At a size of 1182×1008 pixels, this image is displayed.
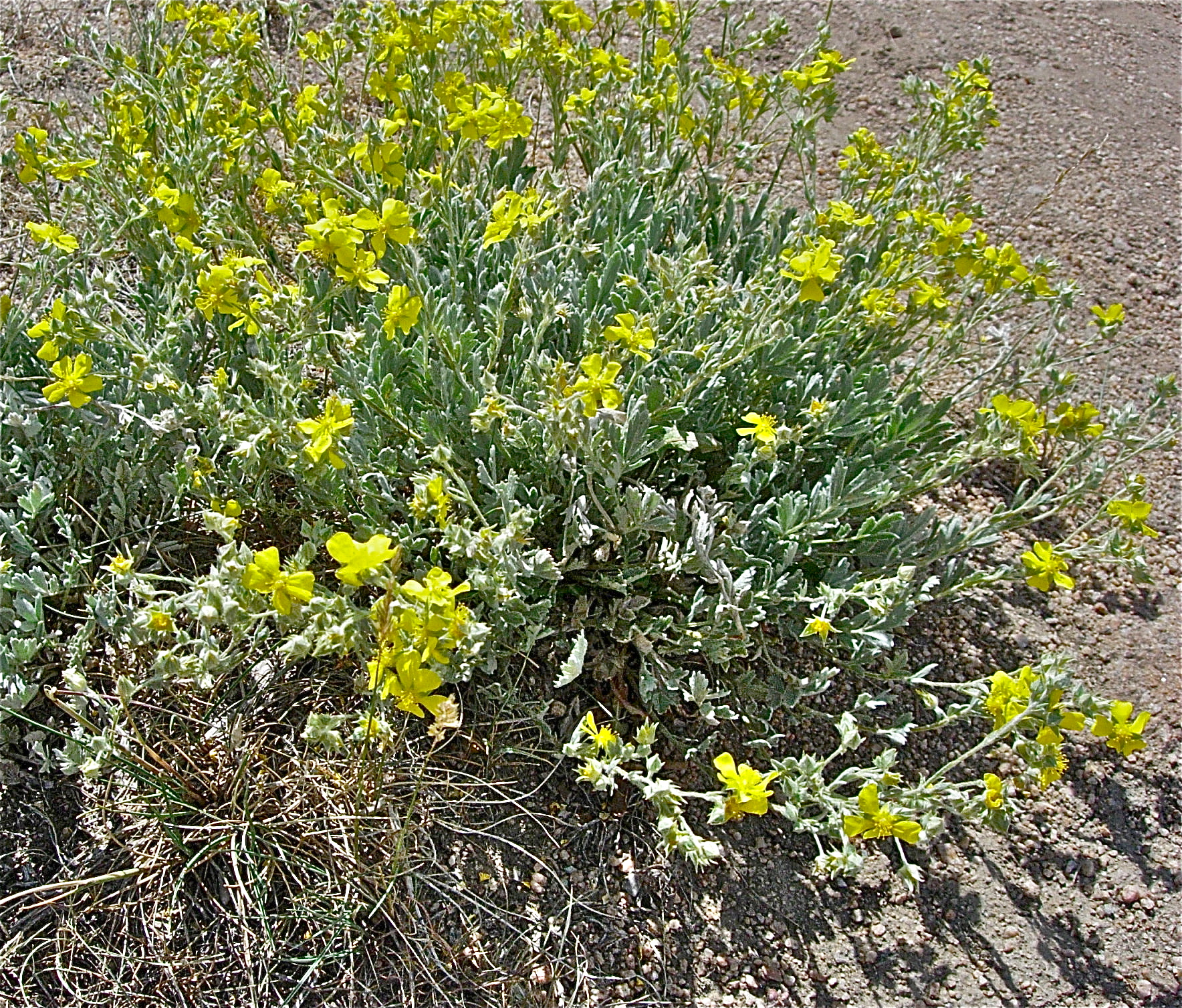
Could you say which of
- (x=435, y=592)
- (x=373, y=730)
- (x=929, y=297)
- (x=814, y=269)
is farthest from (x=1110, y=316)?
(x=373, y=730)

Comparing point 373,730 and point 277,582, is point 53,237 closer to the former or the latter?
point 277,582

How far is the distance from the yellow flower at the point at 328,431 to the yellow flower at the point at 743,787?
953 mm

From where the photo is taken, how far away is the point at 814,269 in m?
2.40

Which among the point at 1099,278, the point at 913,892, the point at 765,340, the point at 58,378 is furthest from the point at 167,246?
the point at 1099,278

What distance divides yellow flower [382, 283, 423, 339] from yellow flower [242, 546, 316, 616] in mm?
696

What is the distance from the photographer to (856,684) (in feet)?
9.16

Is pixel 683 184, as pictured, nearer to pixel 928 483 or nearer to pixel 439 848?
pixel 928 483

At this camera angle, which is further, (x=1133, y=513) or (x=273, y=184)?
(x=273, y=184)

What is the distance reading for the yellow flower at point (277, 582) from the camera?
179 centimetres

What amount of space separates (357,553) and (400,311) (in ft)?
2.63

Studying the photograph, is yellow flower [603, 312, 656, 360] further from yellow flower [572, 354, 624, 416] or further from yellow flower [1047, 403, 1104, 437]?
yellow flower [1047, 403, 1104, 437]

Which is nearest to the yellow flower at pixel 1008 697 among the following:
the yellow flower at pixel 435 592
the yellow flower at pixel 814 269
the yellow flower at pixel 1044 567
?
the yellow flower at pixel 1044 567

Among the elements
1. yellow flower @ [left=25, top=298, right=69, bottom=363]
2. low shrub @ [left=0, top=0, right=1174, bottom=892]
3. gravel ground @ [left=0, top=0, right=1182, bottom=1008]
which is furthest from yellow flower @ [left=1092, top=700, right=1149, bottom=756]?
yellow flower @ [left=25, top=298, right=69, bottom=363]

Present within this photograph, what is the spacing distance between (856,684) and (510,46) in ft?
6.85
